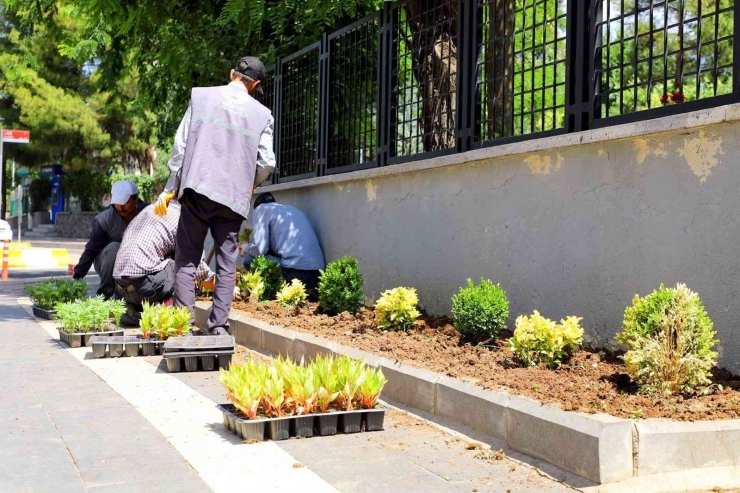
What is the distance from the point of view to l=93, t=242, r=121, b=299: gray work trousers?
9047mm

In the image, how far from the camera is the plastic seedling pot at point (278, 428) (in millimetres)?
4281

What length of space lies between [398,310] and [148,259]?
9.31 feet

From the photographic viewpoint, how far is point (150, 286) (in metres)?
8.11

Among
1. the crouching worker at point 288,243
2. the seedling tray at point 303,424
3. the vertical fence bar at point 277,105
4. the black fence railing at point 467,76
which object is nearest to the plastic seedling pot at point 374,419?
the seedling tray at point 303,424

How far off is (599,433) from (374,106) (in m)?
6.19

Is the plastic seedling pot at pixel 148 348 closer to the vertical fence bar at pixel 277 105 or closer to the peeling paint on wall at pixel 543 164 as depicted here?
the peeling paint on wall at pixel 543 164

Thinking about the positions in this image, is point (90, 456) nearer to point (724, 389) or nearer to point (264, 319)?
point (724, 389)

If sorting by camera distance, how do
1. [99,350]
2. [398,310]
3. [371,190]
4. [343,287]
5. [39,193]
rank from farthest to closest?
[39,193], [371,190], [343,287], [99,350], [398,310]

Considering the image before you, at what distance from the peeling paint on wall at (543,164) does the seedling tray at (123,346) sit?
3.36 m

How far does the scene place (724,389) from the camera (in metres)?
4.21

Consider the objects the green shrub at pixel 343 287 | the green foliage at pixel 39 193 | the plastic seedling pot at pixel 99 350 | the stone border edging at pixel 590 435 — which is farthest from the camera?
the green foliage at pixel 39 193

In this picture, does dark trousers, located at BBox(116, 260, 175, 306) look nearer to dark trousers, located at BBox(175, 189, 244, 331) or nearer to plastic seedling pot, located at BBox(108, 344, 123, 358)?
plastic seedling pot, located at BBox(108, 344, 123, 358)

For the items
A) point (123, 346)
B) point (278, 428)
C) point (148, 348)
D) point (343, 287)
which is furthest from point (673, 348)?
point (123, 346)

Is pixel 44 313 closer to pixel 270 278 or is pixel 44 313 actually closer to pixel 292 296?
pixel 270 278
